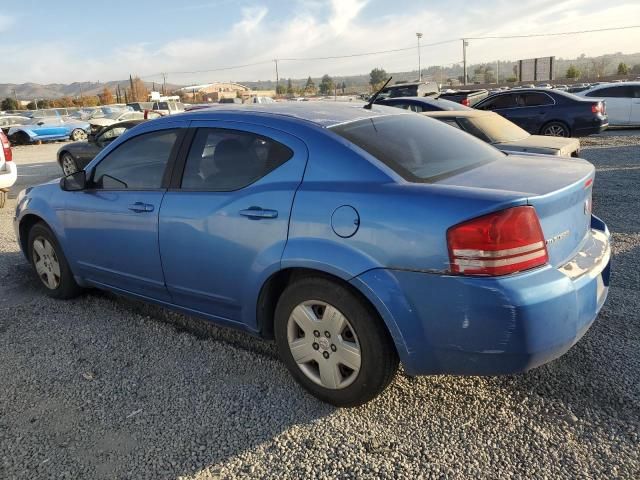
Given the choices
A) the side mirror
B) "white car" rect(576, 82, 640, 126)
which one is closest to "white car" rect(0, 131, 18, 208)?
the side mirror

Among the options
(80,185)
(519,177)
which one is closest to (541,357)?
(519,177)

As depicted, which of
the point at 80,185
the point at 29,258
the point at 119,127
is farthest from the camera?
the point at 119,127

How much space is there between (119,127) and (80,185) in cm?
864

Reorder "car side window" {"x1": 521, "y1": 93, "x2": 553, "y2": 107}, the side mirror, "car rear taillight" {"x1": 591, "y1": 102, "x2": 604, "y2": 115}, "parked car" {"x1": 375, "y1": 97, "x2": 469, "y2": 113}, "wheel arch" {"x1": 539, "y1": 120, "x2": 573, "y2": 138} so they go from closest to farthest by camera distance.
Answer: the side mirror < "parked car" {"x1": 375, "y1": 97, "x2": 469, "y2": 113} < "car rear taillight" {"x1": 591, "y1": 102, "x2": 604, "y2": 115} < "wheel arch" {"x1": 539, "y1": 120, "x2": 573, "y2": 138} < "car side window" {"x1": 521, "y1": 93, "x2": 553, "y2": 107}

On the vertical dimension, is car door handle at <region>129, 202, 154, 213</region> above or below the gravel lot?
above

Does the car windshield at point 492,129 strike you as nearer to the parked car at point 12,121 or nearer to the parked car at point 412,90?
the parked car at point 412,90

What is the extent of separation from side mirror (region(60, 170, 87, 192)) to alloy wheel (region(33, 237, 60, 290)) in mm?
618

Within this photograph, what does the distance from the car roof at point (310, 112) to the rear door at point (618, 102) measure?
53.2ft

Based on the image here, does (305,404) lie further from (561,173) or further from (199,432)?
(561,173)

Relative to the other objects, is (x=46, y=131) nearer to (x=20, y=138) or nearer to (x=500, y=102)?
(x=20, y=138)

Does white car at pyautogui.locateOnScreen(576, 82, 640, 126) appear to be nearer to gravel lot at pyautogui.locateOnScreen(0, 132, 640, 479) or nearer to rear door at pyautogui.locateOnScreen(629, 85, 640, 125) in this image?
rear door at pyautogui.locateOnScreen(629, 85, 640, 125)

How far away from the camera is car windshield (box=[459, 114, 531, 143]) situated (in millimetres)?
7297

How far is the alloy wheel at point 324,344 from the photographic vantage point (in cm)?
269

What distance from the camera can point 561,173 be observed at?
2.84 metres
